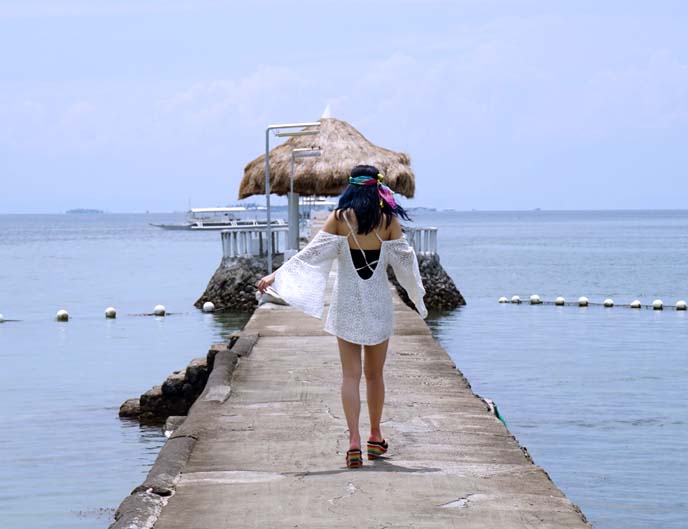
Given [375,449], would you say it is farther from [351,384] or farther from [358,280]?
[358,280]

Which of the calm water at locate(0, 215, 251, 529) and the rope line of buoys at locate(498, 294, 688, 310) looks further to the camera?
the rope line of buoys at locate(498, 294, 688, 310)

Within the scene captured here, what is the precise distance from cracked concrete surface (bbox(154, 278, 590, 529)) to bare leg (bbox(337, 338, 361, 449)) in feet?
0.83

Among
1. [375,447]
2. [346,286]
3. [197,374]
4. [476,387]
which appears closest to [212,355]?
[197,374]

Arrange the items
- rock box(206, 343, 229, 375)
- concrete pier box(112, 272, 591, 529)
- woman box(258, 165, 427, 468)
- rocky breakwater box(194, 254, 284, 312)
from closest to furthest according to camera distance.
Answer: concrete pier box(112, 272, 591, 529) → woman box(258, 165, 427, 468) → rock box(206, 343, 229, 375) → rocky breakwater box(194, 254, 284, 312)

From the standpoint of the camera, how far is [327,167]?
32.4 meters

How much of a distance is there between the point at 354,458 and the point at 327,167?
25.9 metres

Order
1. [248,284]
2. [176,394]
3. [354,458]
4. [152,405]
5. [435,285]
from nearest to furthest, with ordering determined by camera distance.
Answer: [354,458]
[176,394]
[152,405]
[248,284]
[435,285]

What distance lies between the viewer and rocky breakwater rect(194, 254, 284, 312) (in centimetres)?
2917

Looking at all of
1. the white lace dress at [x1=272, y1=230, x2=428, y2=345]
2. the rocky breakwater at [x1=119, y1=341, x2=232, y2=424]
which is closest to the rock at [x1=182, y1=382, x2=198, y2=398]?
the rocky breakwater at [x1=119, y1=341, x2=232, y2=424]

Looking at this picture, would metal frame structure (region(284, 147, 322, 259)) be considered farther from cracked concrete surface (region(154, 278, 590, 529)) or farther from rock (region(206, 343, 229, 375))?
cracked concrete surface (region(154, 278, 590, 529))

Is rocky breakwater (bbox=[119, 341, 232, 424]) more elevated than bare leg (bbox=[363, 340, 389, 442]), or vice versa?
bare leg (bbox=[363, 340, 389, 442])

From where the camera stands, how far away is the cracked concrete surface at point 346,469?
5754 millimetres

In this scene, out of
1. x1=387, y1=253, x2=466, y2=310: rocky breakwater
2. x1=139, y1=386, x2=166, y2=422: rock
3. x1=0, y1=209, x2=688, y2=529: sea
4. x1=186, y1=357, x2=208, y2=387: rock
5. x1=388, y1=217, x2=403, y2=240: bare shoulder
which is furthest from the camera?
x1=387, y1=253, x2=466, y2=310: rocky breakwater

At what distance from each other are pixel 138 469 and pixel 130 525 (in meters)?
5.67
